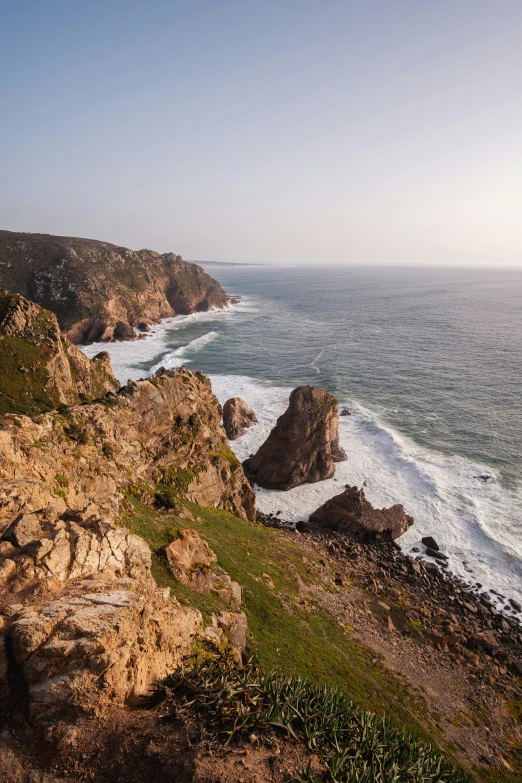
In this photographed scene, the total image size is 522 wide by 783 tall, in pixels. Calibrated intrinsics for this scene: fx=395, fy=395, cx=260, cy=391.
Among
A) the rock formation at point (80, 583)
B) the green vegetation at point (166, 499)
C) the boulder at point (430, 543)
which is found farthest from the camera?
the boulder at point (430, 543)

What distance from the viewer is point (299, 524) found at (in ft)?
124

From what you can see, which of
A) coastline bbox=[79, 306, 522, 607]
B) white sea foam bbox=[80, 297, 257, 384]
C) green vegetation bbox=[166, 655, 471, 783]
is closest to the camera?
green vegetation bbox=[166, 655, 471, 783]

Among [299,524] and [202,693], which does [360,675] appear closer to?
[202,693]

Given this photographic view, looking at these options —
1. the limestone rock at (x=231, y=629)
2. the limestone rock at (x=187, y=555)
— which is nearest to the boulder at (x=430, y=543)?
the limestone rock at (x=187, y=555)

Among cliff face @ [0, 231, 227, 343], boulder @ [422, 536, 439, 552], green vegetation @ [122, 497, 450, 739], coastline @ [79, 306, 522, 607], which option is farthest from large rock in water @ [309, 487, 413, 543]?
cliff face @ [0, 231, 227, 343]

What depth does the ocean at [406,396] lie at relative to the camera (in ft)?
127

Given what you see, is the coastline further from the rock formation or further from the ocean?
the rock formation

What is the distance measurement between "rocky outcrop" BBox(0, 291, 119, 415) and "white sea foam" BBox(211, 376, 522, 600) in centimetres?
2042

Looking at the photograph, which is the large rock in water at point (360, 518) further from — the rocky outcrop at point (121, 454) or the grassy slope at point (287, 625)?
the grassy slope at point (287, 625)

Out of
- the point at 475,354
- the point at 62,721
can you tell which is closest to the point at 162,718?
the point at 62,721

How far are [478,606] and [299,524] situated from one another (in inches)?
606

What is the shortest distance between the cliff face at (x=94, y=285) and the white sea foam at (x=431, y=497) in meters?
70.9

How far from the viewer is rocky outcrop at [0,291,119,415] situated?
3956 centimetres

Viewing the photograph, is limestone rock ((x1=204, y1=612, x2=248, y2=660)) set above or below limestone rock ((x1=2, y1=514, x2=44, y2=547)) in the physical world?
below
